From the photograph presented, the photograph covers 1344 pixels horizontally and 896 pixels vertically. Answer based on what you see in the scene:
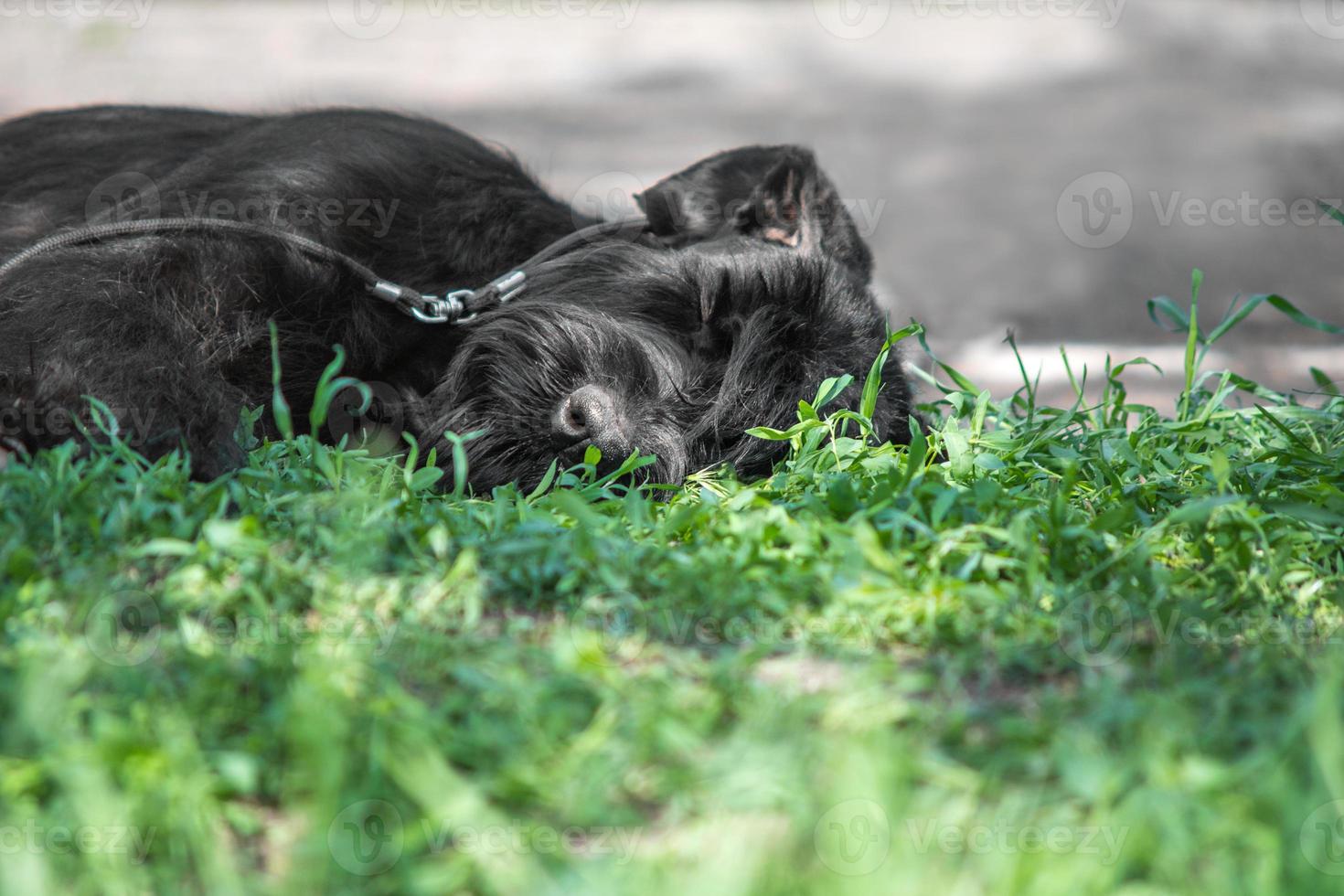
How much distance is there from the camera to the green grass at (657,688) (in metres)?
1.24

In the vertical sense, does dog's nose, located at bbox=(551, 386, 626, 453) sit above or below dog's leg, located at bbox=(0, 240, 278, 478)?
below

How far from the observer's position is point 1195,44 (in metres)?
7.71

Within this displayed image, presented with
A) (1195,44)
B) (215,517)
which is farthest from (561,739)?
(1195,44)

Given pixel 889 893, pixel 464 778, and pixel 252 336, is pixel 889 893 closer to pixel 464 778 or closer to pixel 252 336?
pixel 464 778

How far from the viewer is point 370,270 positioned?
3.08 metres

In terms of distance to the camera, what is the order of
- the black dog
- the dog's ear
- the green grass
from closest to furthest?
the green grass < the black dog < the dog's ear

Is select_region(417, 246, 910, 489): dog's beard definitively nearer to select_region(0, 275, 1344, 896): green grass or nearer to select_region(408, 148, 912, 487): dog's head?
select_region(408, 148, 912, 487): dog's head

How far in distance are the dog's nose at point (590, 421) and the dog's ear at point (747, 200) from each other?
29.0 inches

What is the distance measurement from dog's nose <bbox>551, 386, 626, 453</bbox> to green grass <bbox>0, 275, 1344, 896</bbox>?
0.32 metres

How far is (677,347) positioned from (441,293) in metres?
0.69

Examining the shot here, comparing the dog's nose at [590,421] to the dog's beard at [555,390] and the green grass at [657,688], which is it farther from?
the green grass at [657,688]

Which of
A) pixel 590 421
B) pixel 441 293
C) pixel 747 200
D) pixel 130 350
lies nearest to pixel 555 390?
pixel 590 421

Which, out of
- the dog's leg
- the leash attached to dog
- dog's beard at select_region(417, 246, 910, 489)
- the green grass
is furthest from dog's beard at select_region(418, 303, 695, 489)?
the dog's leg

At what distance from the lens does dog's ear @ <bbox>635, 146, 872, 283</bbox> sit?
334 centimetres
